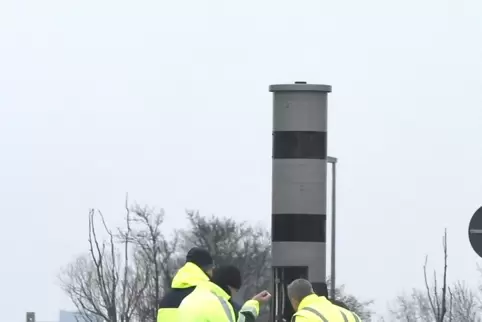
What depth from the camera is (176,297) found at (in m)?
10.8

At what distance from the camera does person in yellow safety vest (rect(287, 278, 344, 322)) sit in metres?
Result: 11.1

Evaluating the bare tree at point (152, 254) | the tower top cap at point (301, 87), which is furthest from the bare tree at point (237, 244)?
the tower top cap at point (301, 87)

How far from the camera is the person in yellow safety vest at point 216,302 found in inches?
398

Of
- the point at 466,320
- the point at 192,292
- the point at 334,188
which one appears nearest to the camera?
the point at 192,292

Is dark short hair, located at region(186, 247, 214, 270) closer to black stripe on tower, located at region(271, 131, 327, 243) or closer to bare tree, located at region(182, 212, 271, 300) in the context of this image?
black stripe on tower, located at region(271, 131, 327, 243)

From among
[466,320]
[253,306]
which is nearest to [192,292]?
[253,306]

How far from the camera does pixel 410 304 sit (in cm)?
7019

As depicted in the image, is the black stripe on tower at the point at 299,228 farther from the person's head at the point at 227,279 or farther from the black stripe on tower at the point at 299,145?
the person's head at the point at 227,279

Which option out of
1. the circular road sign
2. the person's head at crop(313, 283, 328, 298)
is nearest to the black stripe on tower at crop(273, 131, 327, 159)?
the person's head at crop(313, 283, 328, 298)

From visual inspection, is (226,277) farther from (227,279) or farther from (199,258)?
(199,258)

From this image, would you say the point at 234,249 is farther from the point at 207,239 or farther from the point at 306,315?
the point at 306,315

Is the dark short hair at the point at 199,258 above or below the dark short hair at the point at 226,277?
above

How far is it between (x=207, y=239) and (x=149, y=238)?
1805 millimetres

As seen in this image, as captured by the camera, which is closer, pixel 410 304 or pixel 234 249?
pixel 234 249
